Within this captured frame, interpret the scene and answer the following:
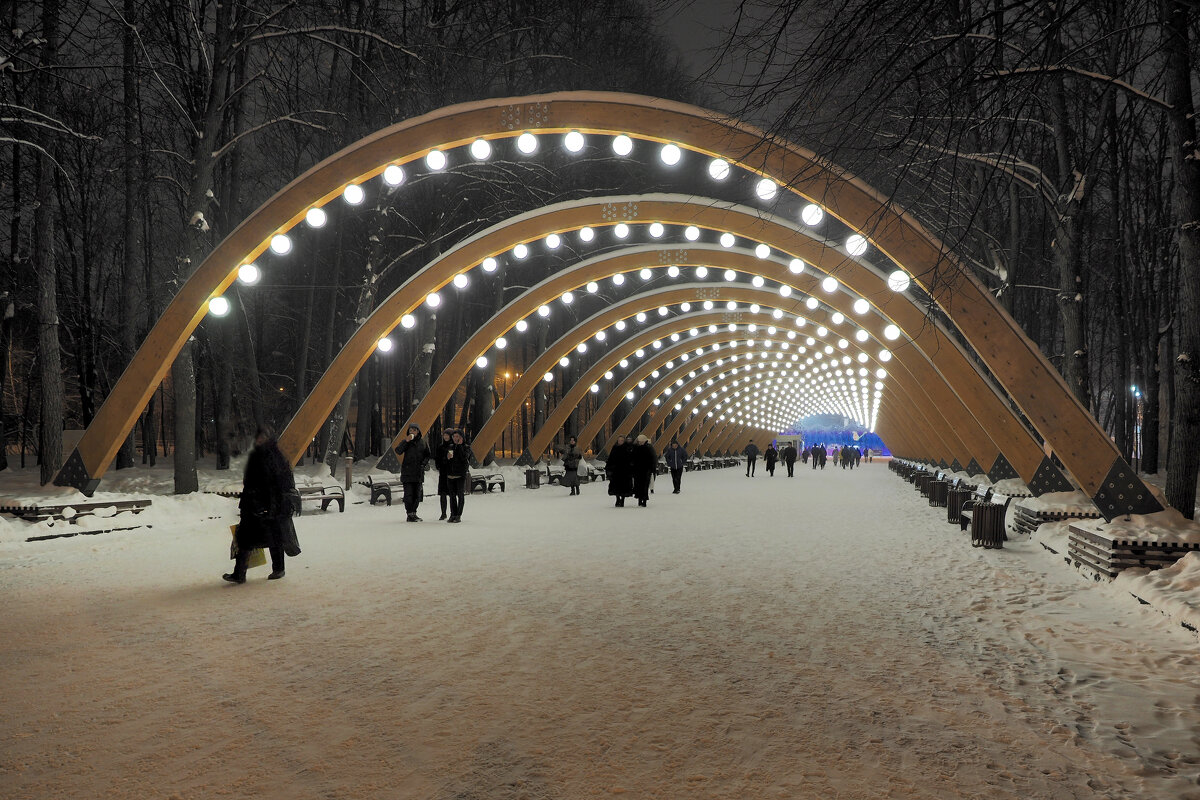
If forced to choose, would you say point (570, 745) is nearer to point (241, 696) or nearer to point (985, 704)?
point (241, 696)

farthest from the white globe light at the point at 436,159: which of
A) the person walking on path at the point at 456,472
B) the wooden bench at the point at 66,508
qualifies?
the wooden bench at the point at 66,508

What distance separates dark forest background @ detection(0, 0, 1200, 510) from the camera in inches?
268

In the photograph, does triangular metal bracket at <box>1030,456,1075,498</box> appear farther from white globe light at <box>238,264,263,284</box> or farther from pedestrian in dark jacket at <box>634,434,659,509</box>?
white globe light at <box>238,264,263,284</box>

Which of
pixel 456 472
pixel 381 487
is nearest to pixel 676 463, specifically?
pixel 381 487

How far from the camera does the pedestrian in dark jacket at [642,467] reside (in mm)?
17797

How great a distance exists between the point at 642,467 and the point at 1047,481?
27.3 feet

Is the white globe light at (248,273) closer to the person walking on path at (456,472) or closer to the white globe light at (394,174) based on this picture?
the white globe light at (394,174)

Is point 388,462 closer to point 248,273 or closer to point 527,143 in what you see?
point 248,273

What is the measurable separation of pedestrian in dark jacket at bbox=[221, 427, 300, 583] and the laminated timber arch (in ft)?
21.8

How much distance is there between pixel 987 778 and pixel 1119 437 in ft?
92.1

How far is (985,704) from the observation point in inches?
169

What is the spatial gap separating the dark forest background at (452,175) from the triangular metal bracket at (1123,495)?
333 millimetres

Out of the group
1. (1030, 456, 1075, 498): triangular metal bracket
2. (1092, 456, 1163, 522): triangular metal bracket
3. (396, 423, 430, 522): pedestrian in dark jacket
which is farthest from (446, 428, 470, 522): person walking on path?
(1030, 456, 1075, 498): triangular metal bracket

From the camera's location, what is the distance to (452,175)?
2275cm
